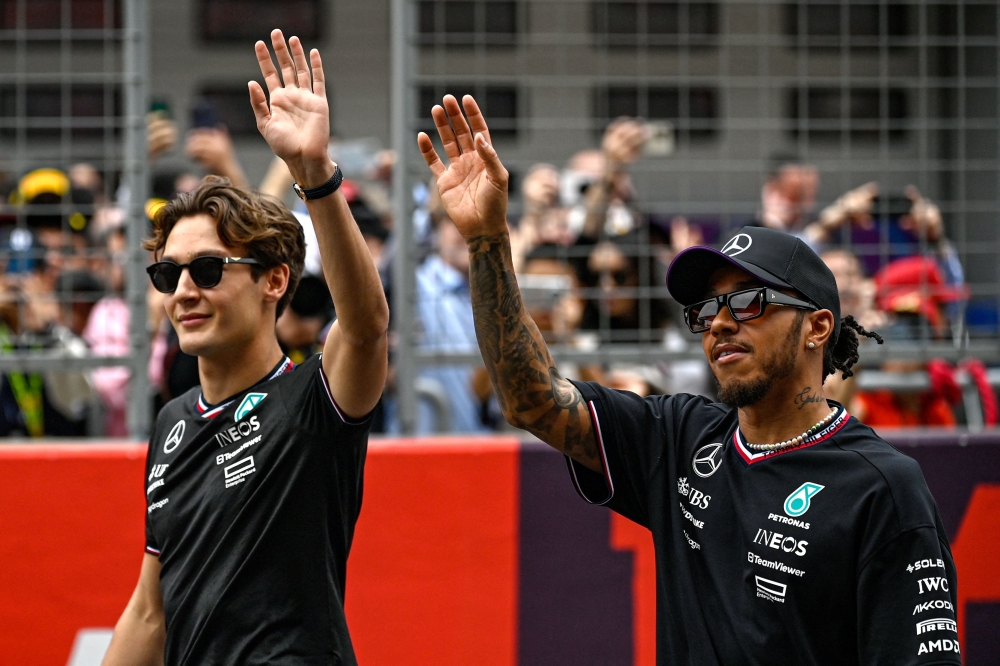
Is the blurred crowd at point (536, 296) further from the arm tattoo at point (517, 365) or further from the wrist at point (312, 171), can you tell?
the wrist at point (312, 171)

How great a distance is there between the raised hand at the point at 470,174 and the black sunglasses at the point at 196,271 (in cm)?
69

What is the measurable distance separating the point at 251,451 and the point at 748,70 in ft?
11.6

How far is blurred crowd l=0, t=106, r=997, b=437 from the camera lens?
15.5 ft

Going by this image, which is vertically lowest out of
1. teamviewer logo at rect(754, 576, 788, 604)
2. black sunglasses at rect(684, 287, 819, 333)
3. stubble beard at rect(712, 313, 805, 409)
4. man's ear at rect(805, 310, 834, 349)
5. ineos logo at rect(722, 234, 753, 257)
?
Answer: teamviewer logo at rect(754, 576, 788, 604)

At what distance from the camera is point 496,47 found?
488 centimetres

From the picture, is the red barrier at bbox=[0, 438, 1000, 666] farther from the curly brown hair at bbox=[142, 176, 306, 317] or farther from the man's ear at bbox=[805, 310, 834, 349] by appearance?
the man's ear at bbox=[805, 310, 834, 349]

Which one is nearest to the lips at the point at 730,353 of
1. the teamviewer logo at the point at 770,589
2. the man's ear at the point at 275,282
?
the teamviewer logo at the point at 770,589

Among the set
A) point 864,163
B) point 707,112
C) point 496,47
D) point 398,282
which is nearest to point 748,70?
point 707,112

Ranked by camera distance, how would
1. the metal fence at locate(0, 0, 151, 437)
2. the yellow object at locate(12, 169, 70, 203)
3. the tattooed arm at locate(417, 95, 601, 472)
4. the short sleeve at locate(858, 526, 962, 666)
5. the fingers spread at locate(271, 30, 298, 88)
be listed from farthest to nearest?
1. the yellow object at locate(12, 169, 70, 203)
2. the metal fence at locate(0, 0, 151, 437)
3. the fingers spread at locate(271, 30, 298, 88)
4. the tattooed arm at locate(417, 95, 601, 472)
5. the short sleeve at locate(858, 526, 962, 666)

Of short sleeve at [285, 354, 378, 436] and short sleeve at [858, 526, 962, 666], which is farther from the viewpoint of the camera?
short sleeve at [285, 354, 378, 436]

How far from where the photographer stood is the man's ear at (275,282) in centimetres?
319

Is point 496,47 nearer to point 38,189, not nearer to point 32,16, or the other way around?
point 38,189

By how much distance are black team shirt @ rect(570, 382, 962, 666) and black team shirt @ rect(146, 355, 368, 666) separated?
0.84 meters

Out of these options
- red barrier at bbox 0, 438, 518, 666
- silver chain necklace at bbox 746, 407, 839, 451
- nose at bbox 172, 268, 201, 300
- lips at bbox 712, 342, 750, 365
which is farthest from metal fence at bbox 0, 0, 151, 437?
silver chain necklace at bbox 746, 407, 839, 451
